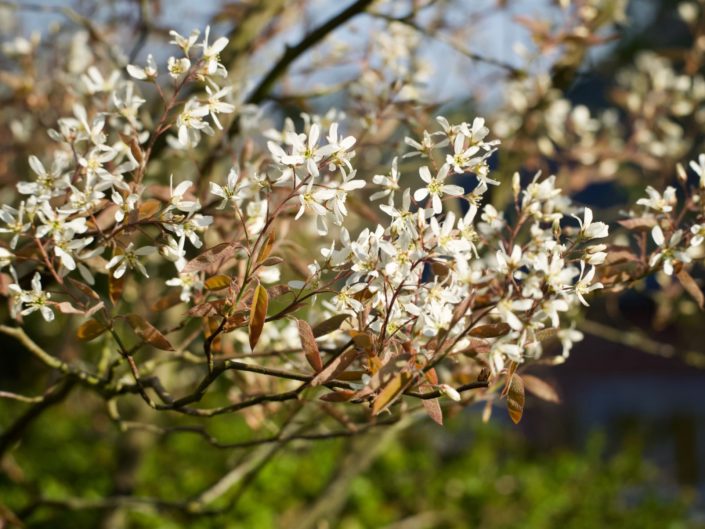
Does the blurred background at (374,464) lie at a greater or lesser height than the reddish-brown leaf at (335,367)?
lesser

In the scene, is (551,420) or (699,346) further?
(551,420)

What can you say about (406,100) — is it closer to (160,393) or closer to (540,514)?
(160,393)

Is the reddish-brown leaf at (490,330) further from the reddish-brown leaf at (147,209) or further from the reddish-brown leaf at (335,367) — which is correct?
the reddish-brown leaf at (147,209)

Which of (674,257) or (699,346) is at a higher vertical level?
(674,257)

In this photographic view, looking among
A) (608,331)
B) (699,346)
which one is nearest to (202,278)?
(608,331)

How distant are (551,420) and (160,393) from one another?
25.3 ft

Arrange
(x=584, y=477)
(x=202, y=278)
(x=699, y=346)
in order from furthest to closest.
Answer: (x=699, y=346) < (x=584, y=477) < (x=202, y=278)

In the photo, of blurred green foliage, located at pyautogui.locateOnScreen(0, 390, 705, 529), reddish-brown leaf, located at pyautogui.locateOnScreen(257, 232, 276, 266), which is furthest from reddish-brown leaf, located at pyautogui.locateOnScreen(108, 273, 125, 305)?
blurred green foliage, located at pyautogui.locateOnScreen(0, 390, 705, 529)

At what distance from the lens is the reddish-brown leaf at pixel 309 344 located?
3.68ft

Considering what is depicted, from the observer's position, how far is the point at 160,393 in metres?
1.31

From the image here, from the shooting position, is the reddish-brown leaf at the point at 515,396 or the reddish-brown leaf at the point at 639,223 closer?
the reddish-brown leaf at the point at 515,396

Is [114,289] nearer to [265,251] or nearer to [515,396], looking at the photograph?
[265,251]

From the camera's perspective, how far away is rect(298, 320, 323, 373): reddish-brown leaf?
112cm

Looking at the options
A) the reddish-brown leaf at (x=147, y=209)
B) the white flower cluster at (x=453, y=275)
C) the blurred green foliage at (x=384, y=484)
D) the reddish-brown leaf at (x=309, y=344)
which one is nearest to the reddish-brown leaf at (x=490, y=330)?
the white flower cluster at (x=453, y=275)
